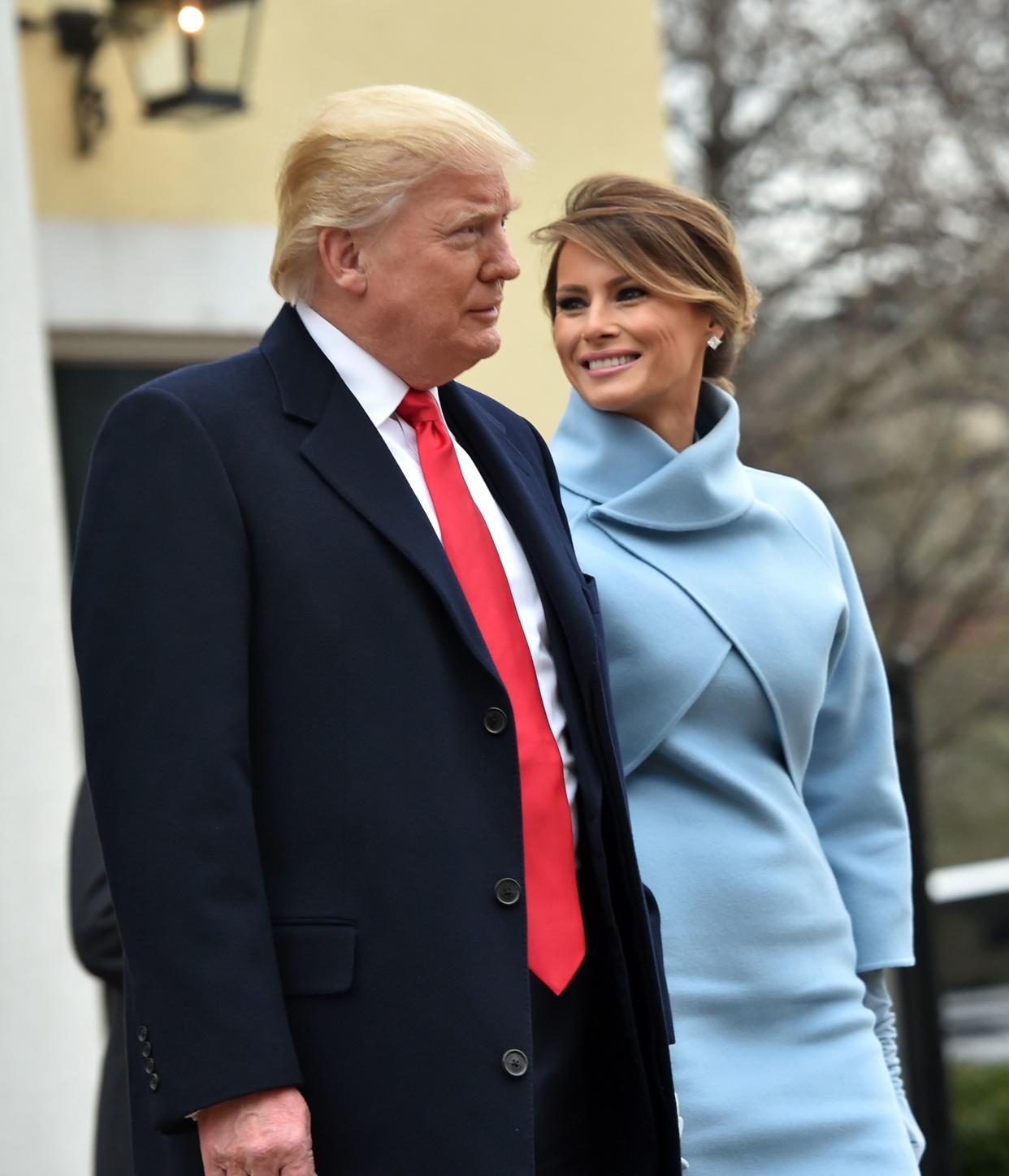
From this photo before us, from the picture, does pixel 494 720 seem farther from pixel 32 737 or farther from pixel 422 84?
pixel 422 84

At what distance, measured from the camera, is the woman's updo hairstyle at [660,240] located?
124 inches

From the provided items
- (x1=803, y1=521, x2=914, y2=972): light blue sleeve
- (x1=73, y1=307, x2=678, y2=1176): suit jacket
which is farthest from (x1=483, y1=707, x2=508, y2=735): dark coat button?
(x1=803, y1=521, x2=914, y2=972): light blue sleeve

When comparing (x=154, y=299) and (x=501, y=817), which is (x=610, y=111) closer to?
(x=154, y=299)

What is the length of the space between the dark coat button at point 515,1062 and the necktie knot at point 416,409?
747 mm

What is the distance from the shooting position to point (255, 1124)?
7.03 feet

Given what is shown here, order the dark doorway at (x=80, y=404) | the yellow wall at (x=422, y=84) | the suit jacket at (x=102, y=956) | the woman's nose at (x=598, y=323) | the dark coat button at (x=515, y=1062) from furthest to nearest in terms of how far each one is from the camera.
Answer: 1. the dark doorway at (x=80, y=404)
2. the yellow wall at (x=422, y=84)
3. the suit jacket at (x=102, y=956)
4. the woman's nose at (x=598, y=323)
5. the dark coat button at (x=515, y=1062)

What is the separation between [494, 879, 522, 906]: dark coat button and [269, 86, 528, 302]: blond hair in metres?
0.74

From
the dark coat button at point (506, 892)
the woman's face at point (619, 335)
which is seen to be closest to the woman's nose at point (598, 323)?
the woman's face at point (619, 335)

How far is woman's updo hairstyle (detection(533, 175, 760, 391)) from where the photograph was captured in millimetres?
3162

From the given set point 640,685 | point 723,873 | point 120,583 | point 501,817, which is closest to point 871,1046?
point 723,873

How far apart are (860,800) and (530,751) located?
0.99 m

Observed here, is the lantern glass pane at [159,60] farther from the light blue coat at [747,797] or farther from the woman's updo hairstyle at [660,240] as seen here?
the light blue coat at [747,797]

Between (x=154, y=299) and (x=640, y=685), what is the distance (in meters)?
3.39

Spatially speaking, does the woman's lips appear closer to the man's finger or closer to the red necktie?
the red necktie
